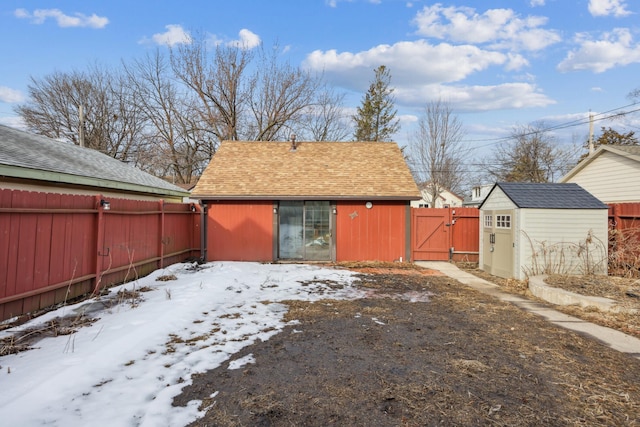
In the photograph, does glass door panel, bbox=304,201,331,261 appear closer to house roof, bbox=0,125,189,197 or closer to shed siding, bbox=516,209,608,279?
shed siding, bbox=516,209,608,279

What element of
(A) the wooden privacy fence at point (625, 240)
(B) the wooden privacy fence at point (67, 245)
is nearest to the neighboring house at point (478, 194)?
(A) the wooden privacy fence at point (625, 240)

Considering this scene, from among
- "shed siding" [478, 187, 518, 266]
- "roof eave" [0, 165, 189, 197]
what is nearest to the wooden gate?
"shed siding" [478, 187, 518, 266]

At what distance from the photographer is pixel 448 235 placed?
1141 cm

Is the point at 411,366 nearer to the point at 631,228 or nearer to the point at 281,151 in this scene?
the point at 631,228

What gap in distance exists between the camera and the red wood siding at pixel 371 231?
10922 mm

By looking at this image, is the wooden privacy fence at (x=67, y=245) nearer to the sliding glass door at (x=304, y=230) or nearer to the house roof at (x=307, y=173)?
the house roof at (x=307, y=173)

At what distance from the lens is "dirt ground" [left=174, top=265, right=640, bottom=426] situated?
8.30 ft

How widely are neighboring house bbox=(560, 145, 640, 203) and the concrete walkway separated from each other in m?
6.47

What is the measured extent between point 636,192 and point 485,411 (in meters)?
11.7

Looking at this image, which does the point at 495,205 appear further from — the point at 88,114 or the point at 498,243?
the point at 88,114

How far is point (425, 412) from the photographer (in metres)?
2.57

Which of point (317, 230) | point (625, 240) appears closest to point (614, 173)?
point (625, 240)

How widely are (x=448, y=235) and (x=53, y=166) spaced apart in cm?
1144

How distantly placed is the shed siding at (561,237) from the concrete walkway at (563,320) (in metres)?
1.08
